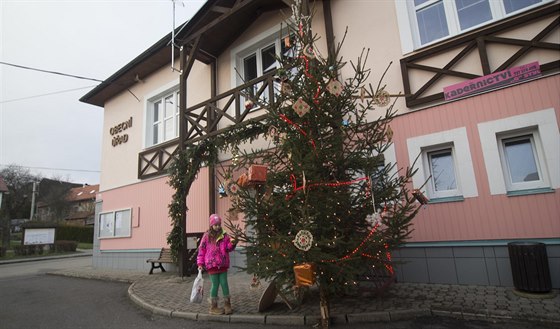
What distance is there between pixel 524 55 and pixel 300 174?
4.98 metres

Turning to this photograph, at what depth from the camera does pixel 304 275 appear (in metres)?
4.15

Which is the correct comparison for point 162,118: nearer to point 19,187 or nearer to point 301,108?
point 301,108

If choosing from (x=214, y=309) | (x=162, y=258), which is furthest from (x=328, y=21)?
(x=162, y=258)

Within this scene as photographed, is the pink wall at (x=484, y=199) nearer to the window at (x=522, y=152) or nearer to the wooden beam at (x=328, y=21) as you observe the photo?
the window at (x=522, y=152)

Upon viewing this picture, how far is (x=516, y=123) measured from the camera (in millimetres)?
6070

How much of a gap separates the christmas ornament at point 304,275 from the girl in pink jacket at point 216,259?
63.1 inches

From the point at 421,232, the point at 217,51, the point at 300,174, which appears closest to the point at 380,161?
the point at 300,174

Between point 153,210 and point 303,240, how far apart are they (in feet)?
33.1

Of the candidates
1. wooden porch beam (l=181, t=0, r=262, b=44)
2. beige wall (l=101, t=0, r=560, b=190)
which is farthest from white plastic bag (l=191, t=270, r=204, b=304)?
wooden porch beam (l=181, t=0, r=262, b=44)

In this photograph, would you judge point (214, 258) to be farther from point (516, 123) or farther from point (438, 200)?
point (516, 123)

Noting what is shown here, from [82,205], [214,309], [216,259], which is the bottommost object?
[214,309]

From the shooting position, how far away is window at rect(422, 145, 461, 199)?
681 centimetres

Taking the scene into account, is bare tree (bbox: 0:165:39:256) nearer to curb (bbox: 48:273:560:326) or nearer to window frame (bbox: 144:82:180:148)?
window frame (bbox: 144:82:180:148)

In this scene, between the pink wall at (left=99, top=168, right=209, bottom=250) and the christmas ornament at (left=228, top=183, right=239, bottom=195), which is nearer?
the christmas ornament at (left=228, top=183, right=239, bottom=195)
